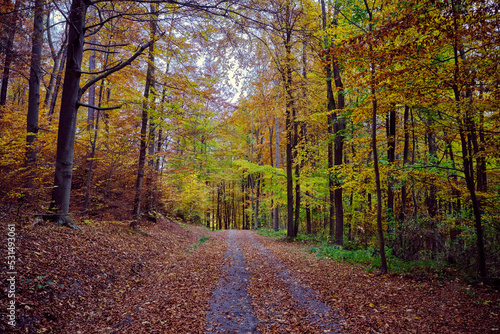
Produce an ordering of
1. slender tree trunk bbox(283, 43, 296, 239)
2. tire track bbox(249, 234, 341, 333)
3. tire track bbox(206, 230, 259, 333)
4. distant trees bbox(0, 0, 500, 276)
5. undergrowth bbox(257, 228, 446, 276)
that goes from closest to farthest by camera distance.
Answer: tire track bbox(206, 230, 259, 333), tire track bbox(249, 234, 341, 333), distant trees bbox(0, 0, 500, 276), undergrowth bbox(257, 228, 446, 276), slender tree trunk bbox(283, 43, 296, 239)

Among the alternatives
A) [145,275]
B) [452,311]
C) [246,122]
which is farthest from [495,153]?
[246,122]

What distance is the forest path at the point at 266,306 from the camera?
4094mm

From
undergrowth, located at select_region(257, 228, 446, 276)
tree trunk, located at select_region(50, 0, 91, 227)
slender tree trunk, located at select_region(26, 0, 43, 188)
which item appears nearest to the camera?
tree trunk, located at select_region(50, 0, 91, 227)

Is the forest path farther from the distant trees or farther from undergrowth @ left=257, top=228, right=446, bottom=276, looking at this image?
the distant trees

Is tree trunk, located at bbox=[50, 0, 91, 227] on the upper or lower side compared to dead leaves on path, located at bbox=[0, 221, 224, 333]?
upper

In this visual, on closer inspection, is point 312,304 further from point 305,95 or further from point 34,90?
point 305,95

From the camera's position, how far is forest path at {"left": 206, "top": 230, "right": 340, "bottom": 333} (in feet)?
13.4

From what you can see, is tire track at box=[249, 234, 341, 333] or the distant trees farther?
the distant trees

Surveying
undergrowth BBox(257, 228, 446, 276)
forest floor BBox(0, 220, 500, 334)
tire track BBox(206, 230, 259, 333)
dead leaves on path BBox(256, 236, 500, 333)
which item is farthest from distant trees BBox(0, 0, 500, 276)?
tire track BBox(206, 230, 259, 333)

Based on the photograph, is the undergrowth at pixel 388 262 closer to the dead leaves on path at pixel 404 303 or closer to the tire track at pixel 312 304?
the dead leaves on path at pixel 404 303

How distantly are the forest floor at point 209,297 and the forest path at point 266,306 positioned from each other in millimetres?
19

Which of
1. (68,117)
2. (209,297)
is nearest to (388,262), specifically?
(209,297)

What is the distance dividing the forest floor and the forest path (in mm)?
19

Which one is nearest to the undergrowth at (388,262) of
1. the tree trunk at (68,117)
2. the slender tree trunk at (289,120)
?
the slender tree trunk at (289,120)
